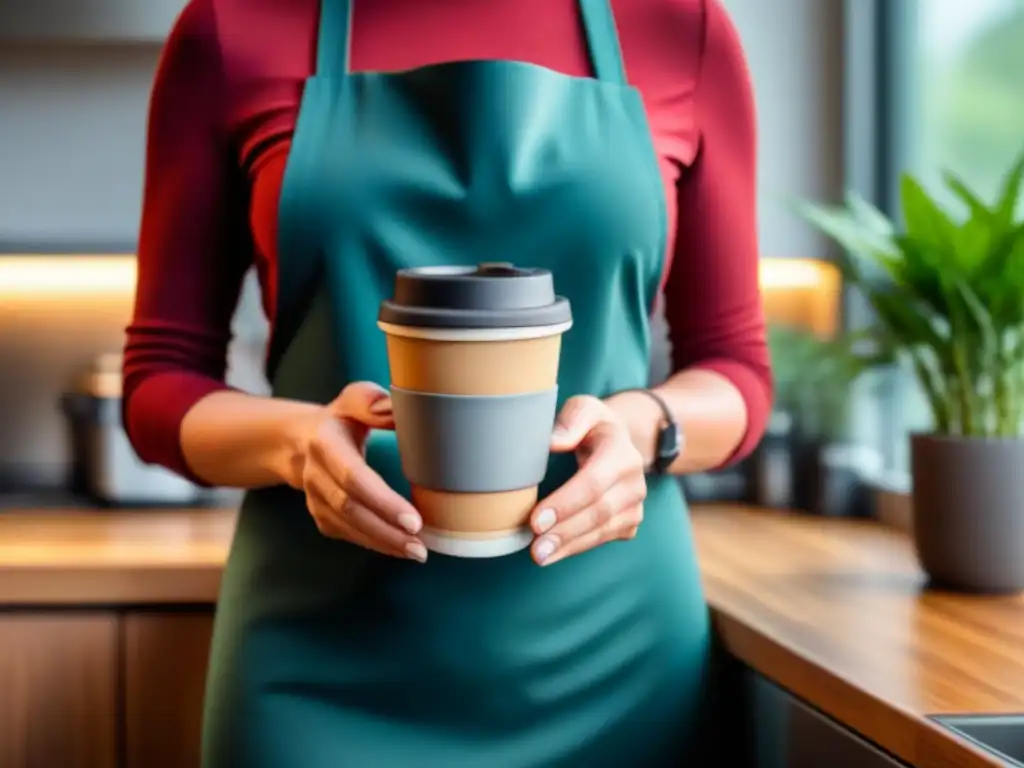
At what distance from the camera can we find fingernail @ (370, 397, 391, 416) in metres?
0.79

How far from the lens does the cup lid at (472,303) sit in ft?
2.25

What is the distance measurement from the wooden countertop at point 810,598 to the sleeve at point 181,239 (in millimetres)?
566

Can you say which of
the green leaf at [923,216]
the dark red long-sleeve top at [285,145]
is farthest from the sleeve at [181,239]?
the green leaf at [923,216]

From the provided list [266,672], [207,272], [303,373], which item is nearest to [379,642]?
[266,672]

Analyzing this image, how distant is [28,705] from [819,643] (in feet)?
3.35

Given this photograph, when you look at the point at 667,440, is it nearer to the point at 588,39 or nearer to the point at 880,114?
the point at 588,39

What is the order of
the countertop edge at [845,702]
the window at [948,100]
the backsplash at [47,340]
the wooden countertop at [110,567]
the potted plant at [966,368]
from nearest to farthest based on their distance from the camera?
the countertop edge at [845,702], the potted plant at [966,368], the wooden countertop at [110,567], the window at [948,100], the backsplash at [47,340]

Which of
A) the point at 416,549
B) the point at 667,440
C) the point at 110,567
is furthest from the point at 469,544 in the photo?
the point at 110,567

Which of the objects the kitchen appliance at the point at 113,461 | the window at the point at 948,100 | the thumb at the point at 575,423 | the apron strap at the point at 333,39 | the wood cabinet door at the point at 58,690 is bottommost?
the wood cabinet door at the point at 58,690

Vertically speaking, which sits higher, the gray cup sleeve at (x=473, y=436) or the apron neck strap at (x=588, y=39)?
the apron neck strap at (x=588, y=39)

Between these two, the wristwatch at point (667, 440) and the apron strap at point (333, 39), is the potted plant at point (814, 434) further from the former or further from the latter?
the apron strap at point (333, 39)

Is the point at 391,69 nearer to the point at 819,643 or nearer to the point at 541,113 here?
the point at 541,113

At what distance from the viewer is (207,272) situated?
999mm

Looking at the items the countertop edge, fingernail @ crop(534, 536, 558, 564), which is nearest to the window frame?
the countertop edge
